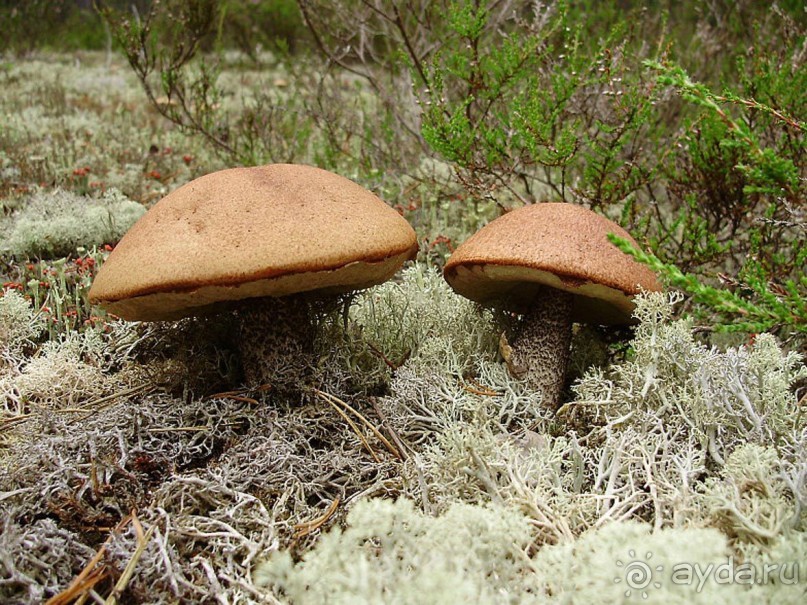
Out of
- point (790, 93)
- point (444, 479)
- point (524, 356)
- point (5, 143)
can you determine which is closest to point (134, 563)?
point (444, 479)

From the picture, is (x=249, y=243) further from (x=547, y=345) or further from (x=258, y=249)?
(x=547, y=345)

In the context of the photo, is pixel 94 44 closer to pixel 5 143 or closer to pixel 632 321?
pixel 5 143

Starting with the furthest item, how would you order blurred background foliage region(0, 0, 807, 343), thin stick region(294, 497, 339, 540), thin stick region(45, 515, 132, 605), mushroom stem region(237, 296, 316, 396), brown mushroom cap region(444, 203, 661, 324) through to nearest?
blurred background foliage region(0, 0, 807, 343), mushroom stem region(237, 296, 316, 396), brown mushroom cap region(444, 203, 661, 324), thin stick region(294, 497, 339, 540), thin stick region(45, 515, 132, 605)

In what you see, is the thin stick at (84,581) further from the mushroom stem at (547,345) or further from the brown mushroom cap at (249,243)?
the mushroom stem at (547,345)

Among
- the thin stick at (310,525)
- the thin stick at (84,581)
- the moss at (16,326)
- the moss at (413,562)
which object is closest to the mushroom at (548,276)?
the moss at (413,562)

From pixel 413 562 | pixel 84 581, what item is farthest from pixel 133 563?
pixel 413 562

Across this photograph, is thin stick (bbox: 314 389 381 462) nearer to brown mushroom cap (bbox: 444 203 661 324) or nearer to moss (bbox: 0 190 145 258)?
brown mushroom cap (bbox: 444 203 661 324)

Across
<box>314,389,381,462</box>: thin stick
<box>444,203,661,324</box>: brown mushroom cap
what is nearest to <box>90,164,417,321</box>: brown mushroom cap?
<box>444,203,661,324</box>: brown mushroom cap
